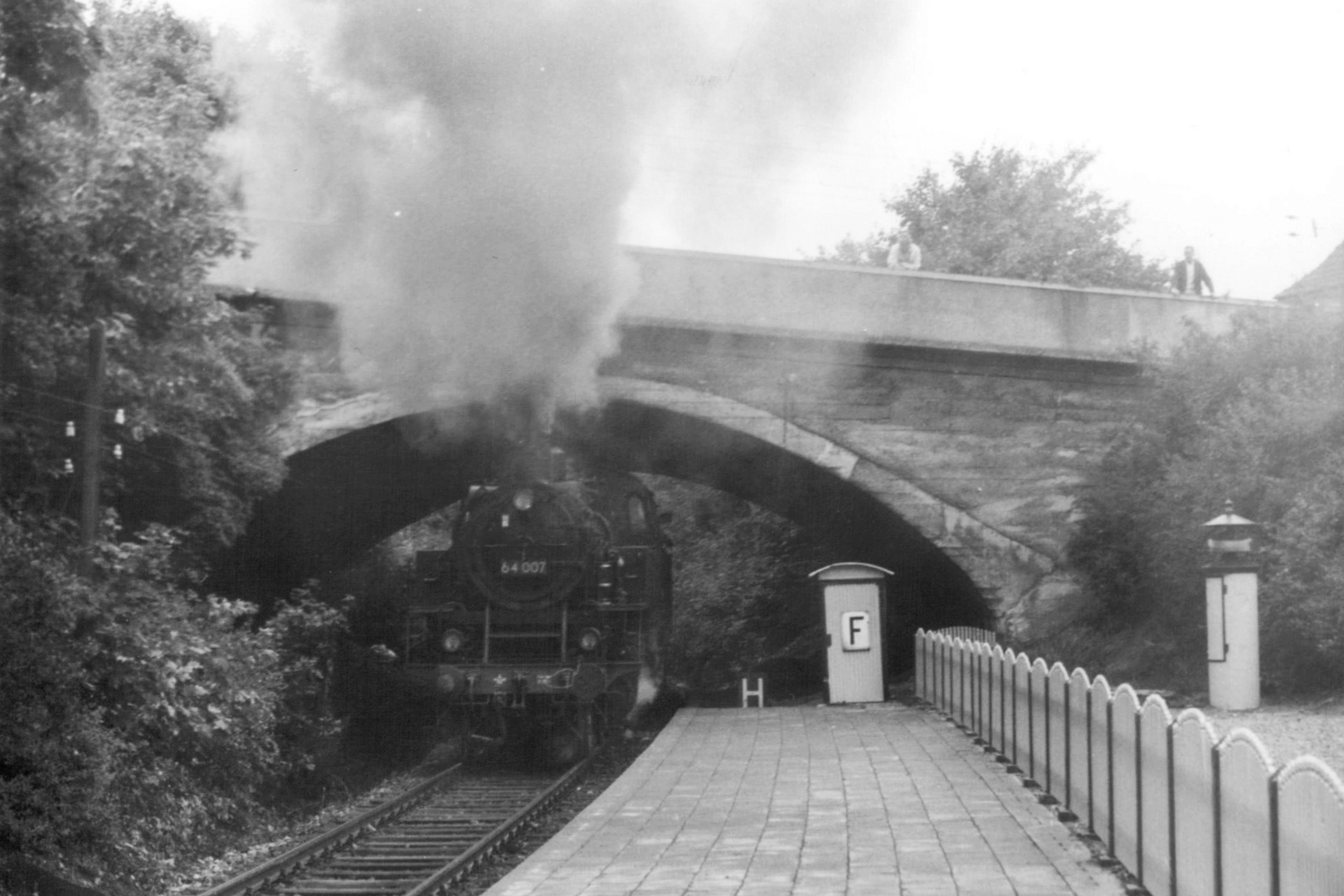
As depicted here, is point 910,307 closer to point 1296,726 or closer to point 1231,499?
point 1231,499

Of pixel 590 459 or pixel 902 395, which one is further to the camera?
pixel 590 459

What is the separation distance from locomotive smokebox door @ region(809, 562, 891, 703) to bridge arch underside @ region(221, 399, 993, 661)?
195 cm

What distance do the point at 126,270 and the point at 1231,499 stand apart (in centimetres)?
1125

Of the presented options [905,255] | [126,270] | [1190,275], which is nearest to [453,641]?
[126,270]

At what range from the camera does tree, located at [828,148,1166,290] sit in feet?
135

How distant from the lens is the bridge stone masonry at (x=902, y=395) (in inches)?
769

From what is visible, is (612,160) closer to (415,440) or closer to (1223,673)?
(415,440)

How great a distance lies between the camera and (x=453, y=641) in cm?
1495

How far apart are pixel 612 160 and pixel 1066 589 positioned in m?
8.77

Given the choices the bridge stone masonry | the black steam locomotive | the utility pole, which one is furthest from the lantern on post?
the utility pole

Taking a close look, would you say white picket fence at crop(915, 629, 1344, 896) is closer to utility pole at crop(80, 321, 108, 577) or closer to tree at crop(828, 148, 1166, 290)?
utility pole at crop(80, 321, 108, 577)

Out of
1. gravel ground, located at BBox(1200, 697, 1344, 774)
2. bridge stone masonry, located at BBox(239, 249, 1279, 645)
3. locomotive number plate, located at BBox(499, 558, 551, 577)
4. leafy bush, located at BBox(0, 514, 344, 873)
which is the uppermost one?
bridge stone masonry, located at BBox(239, 249, 1279, 645)

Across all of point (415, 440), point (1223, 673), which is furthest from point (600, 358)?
point (1223, 673)

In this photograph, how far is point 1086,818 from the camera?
9000mm
